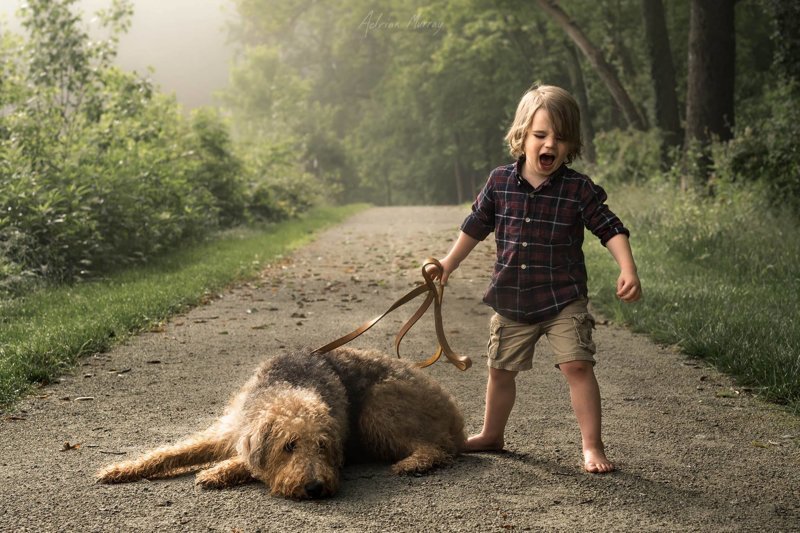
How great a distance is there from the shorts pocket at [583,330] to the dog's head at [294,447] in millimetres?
1324

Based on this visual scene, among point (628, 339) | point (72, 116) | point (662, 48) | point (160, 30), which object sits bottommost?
point (628, 339)

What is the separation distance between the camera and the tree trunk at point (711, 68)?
16.1m

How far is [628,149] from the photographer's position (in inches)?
840

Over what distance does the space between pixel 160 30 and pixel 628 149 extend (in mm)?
50665

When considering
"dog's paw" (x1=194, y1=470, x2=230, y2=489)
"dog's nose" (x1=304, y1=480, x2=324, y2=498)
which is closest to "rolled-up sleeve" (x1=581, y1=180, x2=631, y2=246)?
"dog's nose" (x1=304, y1=480, x2=324, y2=498)

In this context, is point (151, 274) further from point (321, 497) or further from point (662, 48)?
point (662, 48)

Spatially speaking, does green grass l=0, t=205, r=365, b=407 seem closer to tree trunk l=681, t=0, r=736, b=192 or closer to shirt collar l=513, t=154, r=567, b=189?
shirt collar l=513, t=154, r=567, b=189

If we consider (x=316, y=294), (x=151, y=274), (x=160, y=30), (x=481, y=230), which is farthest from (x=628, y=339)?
(x=160, y=30)

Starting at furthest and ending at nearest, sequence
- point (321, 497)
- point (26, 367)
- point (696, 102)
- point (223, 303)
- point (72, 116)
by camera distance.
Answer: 1. point (696, 102)
2. point (72, 116)
3. point (223, 303)
4. point (26, 367)
5. point (321, 497)

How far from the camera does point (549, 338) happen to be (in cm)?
437

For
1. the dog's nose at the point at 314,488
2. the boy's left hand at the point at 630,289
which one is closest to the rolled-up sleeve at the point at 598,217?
the boy's left hand at the point at 630,289

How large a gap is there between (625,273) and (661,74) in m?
17.4

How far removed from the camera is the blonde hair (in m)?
4.29

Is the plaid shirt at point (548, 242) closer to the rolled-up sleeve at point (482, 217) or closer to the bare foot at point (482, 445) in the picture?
the rolled-up sleeve at point (482, 217)
